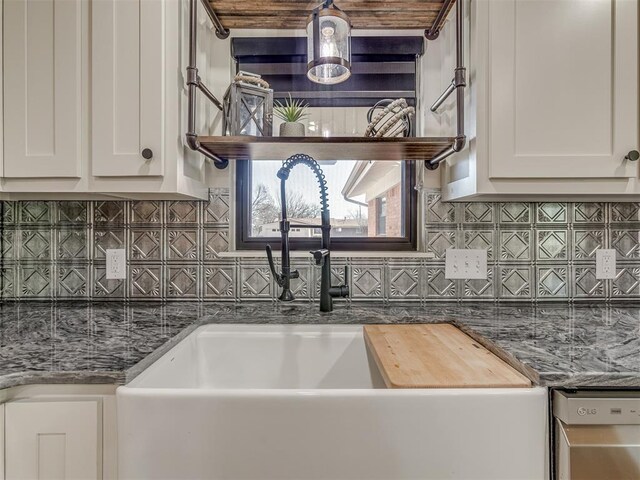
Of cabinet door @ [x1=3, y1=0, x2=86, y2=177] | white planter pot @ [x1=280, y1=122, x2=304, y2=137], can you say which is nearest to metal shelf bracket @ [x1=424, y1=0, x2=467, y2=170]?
white planter pot @ [x1=280, y1=122, x2=304, y2=137]

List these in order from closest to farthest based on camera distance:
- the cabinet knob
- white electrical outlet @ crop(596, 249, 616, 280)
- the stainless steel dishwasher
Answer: the stainless steel dishwasher → the cabinet knob → white electrical outlet @ crop(596, 249, 616, 280)

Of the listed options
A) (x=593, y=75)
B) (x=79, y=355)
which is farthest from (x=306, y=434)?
(x=593, y=75)

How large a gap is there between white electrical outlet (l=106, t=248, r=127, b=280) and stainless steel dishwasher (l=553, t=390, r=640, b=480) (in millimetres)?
1534

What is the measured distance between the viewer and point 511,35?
1147mm

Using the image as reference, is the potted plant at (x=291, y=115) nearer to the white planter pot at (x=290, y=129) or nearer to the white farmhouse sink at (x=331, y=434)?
the white planter pot at (x=290, y=129)

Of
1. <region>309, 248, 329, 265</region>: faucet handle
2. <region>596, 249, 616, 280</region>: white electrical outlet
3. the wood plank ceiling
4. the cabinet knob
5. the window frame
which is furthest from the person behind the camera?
the window frame

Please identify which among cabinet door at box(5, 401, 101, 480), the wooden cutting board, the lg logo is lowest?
cabinet door at box(5, 401, 101, 480)

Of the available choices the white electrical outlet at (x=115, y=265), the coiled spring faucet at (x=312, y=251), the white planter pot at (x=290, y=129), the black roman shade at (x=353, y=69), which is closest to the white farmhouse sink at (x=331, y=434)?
the coiled spring faucet at (x=312, y=251)

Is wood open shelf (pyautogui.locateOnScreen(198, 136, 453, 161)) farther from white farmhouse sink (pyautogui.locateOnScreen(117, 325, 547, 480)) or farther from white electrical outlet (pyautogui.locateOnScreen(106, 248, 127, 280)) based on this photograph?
white farmhouse sink (pyautogui.locateOnScreen(117, 325, 547, 480))

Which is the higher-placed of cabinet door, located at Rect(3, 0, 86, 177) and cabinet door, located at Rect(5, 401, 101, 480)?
cabinet door, located at Rect(3, 0, 86, 177)

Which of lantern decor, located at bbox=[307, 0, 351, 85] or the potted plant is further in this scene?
the potted plant

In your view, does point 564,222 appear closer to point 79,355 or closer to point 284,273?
point 284,273

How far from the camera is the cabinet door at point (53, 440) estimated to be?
79 cm

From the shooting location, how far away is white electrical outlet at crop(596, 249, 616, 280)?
147 cm
